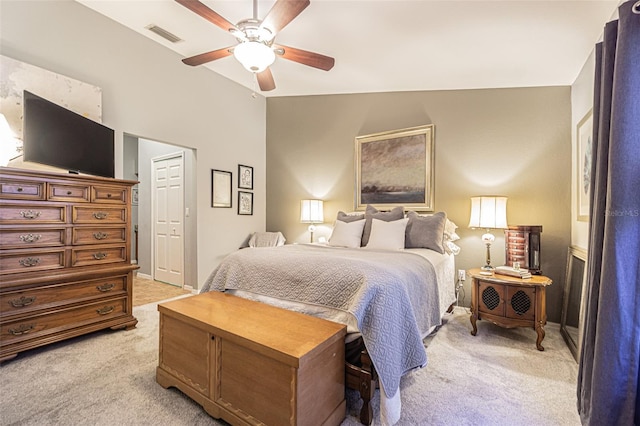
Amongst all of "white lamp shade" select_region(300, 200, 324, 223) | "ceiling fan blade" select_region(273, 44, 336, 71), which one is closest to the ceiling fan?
"ceiling fan blade" select_region(273, 44, 336, 71)

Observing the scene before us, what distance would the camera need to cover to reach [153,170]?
5.05 meters

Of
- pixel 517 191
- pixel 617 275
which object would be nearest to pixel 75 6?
pixel 617 275

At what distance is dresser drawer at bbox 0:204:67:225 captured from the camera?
2.19m

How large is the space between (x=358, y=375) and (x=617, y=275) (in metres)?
1.23

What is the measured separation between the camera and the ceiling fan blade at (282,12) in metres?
1.94

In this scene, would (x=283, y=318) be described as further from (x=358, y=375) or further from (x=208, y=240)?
(x=208, y=240)

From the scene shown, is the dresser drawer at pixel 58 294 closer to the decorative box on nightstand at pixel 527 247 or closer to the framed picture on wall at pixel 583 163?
the decorative box on nightstand at pixel 527 247

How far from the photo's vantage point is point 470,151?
3.61 m

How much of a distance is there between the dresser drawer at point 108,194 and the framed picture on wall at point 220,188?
148cm

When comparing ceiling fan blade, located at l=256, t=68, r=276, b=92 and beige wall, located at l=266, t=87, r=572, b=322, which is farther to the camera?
beige wall, located at l=266, t=87, r=572, b=322

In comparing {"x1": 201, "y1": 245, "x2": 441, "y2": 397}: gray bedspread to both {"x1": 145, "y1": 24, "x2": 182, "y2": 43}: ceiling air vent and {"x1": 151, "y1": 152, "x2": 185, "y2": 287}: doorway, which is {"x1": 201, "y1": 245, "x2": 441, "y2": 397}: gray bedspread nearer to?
{"x1": 151, "y1": 152, "x2": 185, "y2": 287}: doorway

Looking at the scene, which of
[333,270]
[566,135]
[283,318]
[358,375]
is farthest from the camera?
[566,135]

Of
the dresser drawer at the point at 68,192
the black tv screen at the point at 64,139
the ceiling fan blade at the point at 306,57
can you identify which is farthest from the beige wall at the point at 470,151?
the dresser drawer at the point at 68,192

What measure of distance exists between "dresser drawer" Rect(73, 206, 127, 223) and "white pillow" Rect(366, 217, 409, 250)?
246 centimetres
